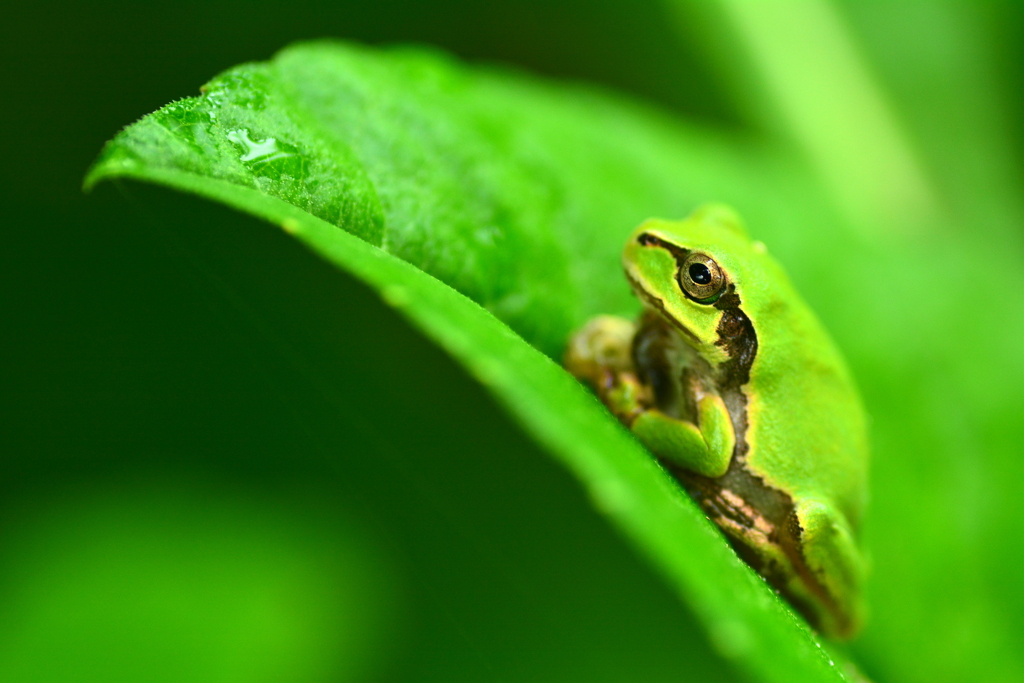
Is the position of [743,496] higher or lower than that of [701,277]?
lower

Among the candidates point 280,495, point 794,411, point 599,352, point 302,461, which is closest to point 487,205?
point 599,352

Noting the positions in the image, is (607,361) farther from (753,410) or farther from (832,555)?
(832,555)

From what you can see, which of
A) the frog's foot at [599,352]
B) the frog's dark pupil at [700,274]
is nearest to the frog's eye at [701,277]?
the frog's dark pupil at [700,274]

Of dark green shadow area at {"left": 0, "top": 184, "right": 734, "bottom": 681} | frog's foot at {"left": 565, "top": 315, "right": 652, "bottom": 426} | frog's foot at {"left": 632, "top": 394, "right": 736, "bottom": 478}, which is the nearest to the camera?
frog's foot at {"left": 632, "top": 394, "right": 736, "bottom": 478}

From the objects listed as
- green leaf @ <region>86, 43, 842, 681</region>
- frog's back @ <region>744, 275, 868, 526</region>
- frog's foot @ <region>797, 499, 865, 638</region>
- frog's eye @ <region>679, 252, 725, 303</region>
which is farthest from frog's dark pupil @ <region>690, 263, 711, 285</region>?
frog's foot @ <region>797, 499, 865, 638</region>

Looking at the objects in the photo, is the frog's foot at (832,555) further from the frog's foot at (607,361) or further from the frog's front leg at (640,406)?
the frog's foot at (607,361)

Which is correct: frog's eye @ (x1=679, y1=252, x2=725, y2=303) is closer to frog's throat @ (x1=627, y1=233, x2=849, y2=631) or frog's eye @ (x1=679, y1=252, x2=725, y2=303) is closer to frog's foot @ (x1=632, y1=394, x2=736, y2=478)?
frog's throat @ (x1=627, y1=233, x2=849, y2=631)
